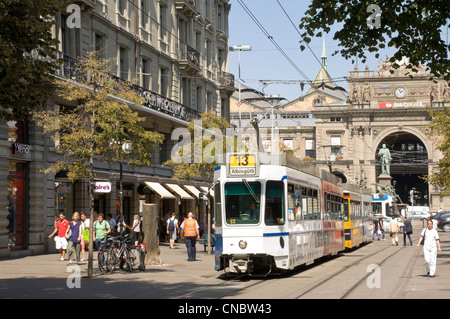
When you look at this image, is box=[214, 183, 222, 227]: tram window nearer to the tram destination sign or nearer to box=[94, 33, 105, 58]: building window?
the tram destination sign

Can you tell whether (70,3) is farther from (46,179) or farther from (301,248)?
(301,248)

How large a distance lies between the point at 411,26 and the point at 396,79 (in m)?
93.2

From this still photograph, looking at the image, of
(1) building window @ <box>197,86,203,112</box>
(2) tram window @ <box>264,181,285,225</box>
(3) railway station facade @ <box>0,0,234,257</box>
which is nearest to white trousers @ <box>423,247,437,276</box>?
(2) tram window @ <box>264,181,285,225</box>

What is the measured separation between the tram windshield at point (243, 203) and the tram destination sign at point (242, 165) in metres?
0.26

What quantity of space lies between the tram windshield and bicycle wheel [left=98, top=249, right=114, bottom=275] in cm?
379

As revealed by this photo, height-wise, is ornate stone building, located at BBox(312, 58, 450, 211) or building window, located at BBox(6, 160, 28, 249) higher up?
ornate stone building, located at BBox(312, 58, 450, 211)

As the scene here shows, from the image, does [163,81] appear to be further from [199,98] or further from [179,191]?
[199,98]

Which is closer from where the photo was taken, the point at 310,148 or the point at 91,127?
the point at 91,127

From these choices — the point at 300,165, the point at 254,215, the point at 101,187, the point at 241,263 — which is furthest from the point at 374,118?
the point at 241,263

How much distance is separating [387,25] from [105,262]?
33.8 ft

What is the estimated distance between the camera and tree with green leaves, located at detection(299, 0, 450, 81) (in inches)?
613

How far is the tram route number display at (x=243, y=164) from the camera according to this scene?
797 inches

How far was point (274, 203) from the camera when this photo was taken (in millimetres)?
20281

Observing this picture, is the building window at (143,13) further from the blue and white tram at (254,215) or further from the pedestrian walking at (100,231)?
the blue and white tram at (254,215)
